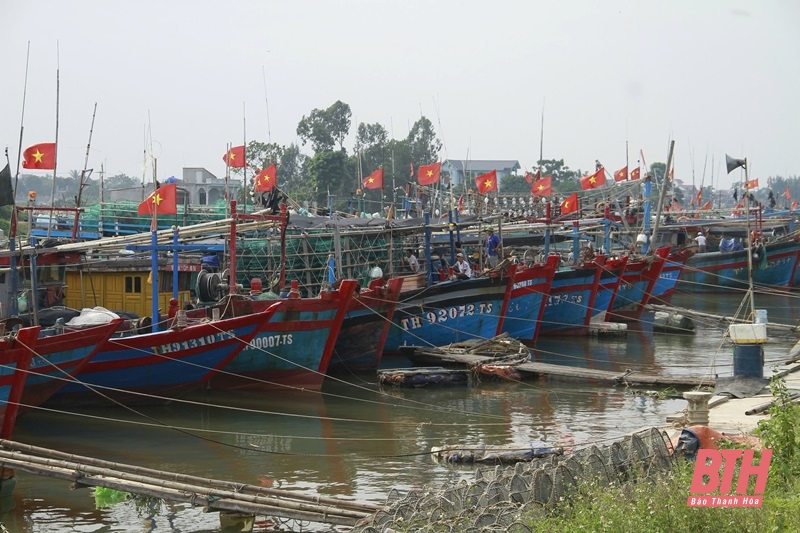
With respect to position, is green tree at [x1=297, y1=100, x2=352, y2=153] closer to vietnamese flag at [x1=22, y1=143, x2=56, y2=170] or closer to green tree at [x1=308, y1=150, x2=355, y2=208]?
green tree at [x1=308, y1=150, x2=355, y2=208]

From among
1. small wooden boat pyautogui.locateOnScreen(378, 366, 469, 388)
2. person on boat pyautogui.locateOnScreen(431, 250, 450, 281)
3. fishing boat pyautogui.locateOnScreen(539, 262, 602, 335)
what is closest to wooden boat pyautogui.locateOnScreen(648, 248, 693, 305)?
fishing boat pyautogui.locateOnScreen(539, 262, 602, 335)

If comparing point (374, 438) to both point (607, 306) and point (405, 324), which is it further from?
point (607, 306)

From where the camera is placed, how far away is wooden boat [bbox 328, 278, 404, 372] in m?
21.8

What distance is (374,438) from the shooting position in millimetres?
16281

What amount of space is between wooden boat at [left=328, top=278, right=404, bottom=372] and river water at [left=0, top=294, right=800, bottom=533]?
576 mm

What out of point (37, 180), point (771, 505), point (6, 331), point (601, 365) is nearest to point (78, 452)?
point (6, 331)

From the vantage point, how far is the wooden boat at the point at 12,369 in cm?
1438

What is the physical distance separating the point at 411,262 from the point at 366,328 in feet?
16.8

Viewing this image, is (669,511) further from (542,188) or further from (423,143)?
(423,143)

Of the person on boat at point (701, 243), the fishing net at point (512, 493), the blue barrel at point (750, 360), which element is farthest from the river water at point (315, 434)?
the person on boat at point (701, 243)

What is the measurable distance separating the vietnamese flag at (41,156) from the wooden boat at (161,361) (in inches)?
178

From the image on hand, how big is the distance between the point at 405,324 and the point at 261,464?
32.5 ft

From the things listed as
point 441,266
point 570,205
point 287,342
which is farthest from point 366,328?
point 570,205

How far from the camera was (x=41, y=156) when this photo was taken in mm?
20688
